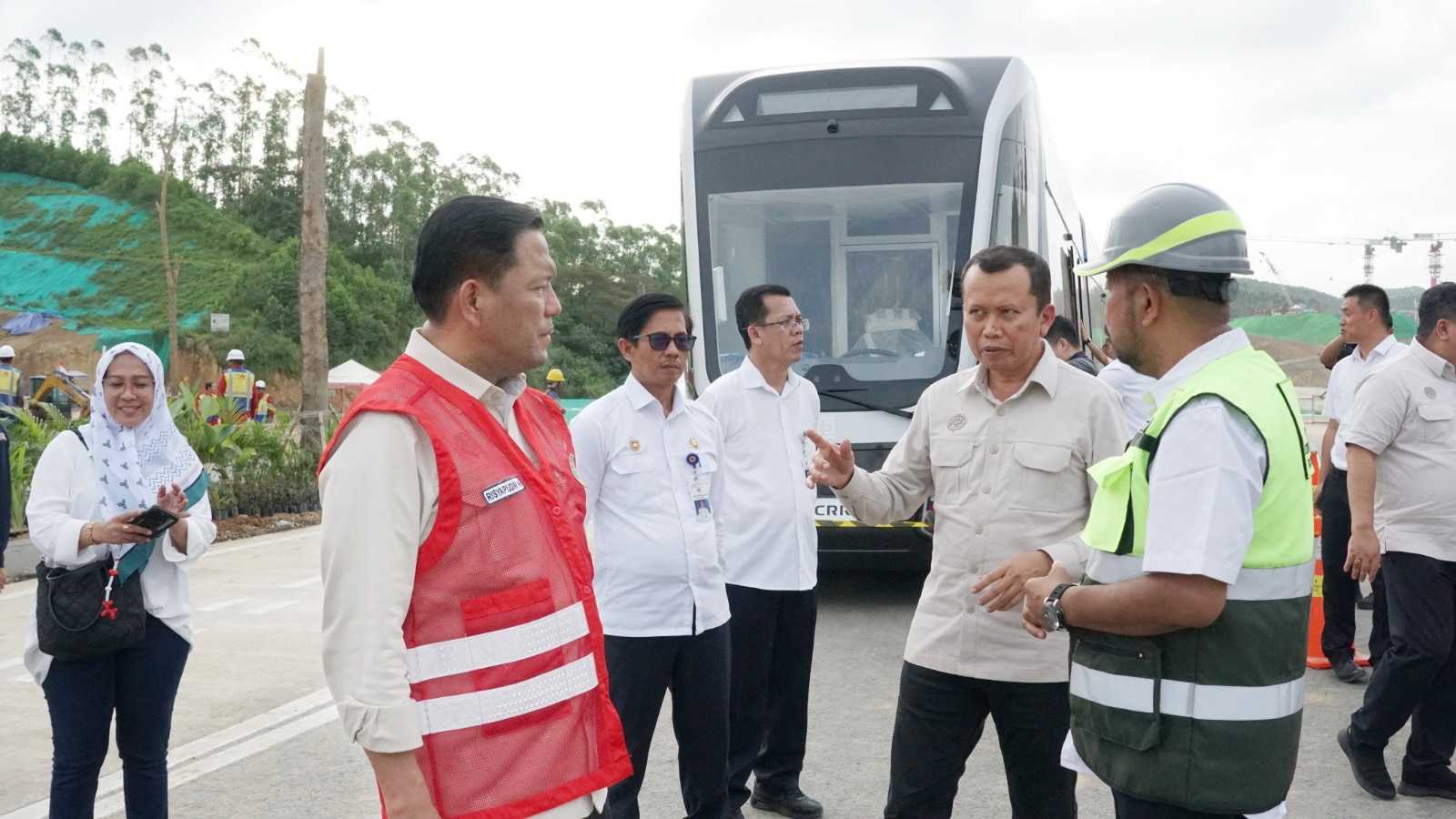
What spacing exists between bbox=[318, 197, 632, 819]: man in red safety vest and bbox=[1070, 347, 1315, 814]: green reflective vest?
98 cm

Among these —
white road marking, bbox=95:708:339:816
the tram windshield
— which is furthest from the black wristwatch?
the tram windshield

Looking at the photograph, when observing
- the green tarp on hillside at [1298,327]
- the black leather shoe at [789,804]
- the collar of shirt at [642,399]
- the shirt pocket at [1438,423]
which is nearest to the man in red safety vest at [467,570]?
the collar of shirt at [642,399]

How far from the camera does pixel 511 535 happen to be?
2.27 metres

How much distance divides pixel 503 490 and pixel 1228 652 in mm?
1339

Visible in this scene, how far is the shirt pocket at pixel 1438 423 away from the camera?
5.04 metres

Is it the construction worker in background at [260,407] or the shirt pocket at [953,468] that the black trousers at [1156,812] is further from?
the construction worker in background at [260,407]

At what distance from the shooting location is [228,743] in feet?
18.9

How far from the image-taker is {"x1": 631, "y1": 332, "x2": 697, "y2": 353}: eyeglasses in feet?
14.6

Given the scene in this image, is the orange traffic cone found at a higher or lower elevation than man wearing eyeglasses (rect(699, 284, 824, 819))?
lower

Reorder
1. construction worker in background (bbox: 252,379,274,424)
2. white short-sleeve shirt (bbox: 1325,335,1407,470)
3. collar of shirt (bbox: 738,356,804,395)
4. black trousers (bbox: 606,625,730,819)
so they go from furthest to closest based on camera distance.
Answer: construction worker in background (bbox: 252,379,274,424) → white short-sleeve shirt (bbox: 1325,335,1407,470) → collar of shirt (bbox: 738,356,804,395) → black trousers (bbox: 606,625,730,819)

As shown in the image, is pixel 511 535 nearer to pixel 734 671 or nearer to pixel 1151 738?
pixel 1151 738

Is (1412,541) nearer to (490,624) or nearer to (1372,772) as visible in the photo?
(1372,772)

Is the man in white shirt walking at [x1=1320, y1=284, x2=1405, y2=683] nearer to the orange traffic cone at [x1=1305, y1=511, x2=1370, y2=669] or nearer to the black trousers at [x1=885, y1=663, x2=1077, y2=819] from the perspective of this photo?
the orange traffic cone at [x1=1305, y1=511, x2=1370, y2=669]

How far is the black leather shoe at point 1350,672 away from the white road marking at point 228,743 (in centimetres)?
506
